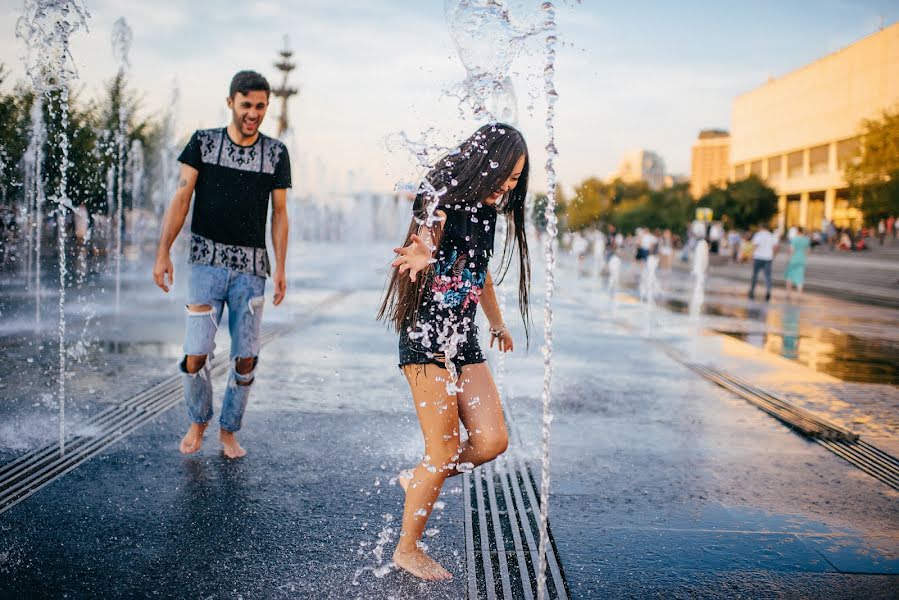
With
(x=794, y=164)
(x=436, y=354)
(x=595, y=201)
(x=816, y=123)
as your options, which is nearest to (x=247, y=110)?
(x=436, y=354)

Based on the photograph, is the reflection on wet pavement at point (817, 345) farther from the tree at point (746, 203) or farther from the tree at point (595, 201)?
the tree at point (595, 201)

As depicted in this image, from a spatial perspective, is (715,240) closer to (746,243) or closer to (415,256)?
(746,243)

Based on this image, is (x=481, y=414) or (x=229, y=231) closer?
(x=481, y=414)

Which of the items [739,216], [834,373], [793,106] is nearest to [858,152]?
[739,216]

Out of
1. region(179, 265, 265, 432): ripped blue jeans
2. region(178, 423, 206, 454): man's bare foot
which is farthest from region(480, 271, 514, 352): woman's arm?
region(178, 423, 206, 454): man's bare foot

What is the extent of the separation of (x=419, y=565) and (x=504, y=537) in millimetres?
576

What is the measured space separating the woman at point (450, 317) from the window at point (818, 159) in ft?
239

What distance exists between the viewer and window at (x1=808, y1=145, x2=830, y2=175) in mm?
68875

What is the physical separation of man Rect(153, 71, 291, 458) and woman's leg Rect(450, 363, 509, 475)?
5.31 ft

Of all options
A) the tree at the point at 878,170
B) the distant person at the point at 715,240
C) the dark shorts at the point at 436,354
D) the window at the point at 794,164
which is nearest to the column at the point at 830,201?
the window at the point at 794,164

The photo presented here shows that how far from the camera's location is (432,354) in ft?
10.1

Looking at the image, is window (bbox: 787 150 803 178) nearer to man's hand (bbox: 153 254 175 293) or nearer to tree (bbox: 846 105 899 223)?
tree (bbox: 846 105 899 223)

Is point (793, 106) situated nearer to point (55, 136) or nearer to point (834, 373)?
point (55, 136)

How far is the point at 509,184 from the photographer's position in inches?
124
